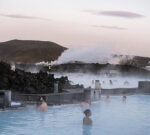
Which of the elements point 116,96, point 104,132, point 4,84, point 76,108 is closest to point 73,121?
point 104,132

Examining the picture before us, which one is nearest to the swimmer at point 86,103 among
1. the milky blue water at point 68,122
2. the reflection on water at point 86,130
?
the milky blue water at point 68,122

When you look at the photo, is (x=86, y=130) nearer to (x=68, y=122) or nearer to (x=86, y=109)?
(x=68, y=122)

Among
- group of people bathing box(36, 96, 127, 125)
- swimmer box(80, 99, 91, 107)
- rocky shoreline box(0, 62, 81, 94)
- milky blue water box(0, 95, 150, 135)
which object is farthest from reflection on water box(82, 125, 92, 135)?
rocky shoreline box(0, 62, 81, 94)

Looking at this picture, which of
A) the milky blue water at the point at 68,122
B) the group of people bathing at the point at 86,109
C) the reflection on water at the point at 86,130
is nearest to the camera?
the reflection on water at the point at 86,130

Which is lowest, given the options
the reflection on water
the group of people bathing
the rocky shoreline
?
the reflection on water

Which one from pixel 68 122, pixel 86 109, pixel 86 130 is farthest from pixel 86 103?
pixel 86 130

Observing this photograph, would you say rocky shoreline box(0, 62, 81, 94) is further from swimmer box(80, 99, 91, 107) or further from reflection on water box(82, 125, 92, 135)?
reflection on water box(82, 125, 92, 135)

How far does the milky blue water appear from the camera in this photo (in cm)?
1422

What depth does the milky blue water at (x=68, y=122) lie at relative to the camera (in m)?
14.2

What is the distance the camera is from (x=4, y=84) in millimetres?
21141

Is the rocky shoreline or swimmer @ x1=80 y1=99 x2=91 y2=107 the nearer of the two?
the rocky shoreline

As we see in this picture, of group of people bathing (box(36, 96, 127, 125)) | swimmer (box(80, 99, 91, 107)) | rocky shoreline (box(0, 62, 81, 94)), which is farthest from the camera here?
swimmer (box(80, 99, 91, 107))

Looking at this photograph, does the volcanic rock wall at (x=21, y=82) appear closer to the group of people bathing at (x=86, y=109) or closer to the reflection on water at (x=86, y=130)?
the group of people bathing at (x=86, y=109)

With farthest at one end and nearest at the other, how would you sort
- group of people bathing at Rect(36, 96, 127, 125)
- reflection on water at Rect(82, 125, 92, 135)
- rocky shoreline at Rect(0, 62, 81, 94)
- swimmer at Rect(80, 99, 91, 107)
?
swimmer at Rect(80, 99, 91, 107)
rocky shoreline at Rect(0, 62, 81, 94)
group of people bathing at Rect(36, 96, 127, 125)
reflection on water at Rect(82, 125, 92, 135)
